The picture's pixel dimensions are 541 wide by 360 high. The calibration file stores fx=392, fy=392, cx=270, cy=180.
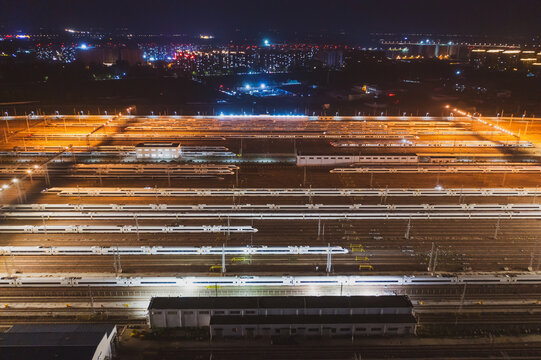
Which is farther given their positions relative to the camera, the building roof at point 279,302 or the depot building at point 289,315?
the building roof at point 279,302

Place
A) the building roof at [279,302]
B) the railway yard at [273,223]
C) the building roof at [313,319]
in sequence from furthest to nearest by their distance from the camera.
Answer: the railway yard at [273,223] < the building roof at [279,302] < the building roof at [313,319]

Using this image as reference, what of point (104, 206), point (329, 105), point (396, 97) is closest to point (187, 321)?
point (104, 206)

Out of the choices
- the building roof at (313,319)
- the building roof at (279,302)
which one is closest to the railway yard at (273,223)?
the building roof at (279,302)

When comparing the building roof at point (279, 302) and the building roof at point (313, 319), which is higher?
the building roof at point (279, 302)

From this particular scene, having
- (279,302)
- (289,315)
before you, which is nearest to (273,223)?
(279,302)

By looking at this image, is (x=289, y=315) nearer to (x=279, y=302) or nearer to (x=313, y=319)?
(x=279, y=302)

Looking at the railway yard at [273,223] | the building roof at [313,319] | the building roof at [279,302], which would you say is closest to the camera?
the building roof at [313,319]

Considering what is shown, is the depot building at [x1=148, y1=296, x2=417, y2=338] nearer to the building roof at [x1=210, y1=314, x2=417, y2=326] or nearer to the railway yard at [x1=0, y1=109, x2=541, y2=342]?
the building roof at [x1=210, y1=314, x2=417, y2=326]

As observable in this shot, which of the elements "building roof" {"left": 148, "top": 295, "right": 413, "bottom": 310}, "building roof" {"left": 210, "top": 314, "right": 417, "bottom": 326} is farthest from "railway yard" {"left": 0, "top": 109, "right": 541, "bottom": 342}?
"building roof" {"left": 210, "top": 314, "right": 417, "bottom": 326}

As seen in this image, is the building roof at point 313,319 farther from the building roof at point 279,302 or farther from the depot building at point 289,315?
the building roof at point 279,302
